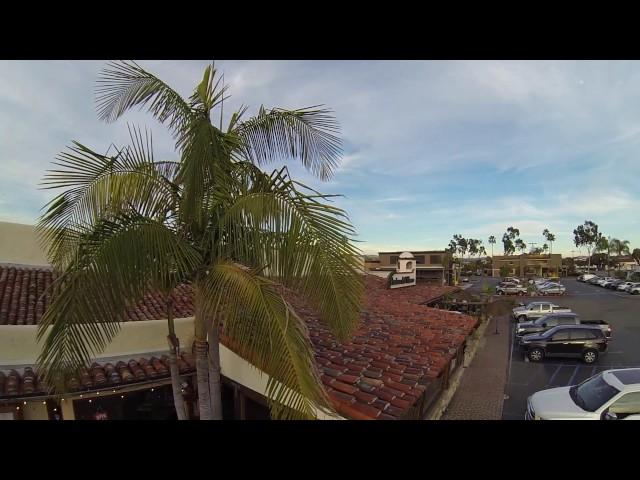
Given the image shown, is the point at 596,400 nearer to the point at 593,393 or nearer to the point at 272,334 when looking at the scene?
the point at 593,393

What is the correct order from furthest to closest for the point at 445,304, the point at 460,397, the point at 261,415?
1. the point at 445,304
2. the point at 460,397
3. the point at 261,415

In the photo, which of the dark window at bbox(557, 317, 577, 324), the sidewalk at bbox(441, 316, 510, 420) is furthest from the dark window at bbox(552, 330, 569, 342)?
the dark window at bbox(557, 317, 577, 324)

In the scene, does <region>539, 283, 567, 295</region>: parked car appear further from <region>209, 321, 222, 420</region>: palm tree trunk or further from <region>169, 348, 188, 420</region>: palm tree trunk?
<region>169, 348, 188, 420</region>: palm tree trunk

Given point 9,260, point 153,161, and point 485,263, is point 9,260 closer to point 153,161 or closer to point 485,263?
point 153,161

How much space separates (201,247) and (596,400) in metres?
7.38

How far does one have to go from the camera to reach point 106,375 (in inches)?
211

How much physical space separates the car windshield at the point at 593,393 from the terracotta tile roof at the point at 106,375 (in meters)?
7.30

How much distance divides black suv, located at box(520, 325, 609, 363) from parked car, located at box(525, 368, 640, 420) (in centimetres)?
672

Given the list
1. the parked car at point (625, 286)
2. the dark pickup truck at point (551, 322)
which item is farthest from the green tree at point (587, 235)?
the dark pickup truck at point (551, 322)

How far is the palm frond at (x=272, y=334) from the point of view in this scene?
7.18 ft

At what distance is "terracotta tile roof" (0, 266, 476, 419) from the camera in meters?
3.86

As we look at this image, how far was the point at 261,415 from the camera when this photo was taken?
5.59 m
